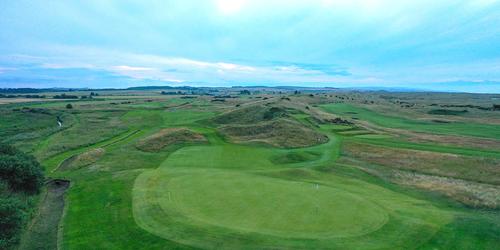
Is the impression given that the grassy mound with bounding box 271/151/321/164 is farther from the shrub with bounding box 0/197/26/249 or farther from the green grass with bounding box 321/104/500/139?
the green grass with bounding box 321/104/500/139

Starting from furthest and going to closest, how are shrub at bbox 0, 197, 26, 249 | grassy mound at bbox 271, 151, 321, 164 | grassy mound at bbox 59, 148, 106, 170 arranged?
grassy mound at bbox 271, 151, 321, 164 → grassy mound at bbox 59, 148, 106, 170 → shrub at bbox 0, 197, 26, 249

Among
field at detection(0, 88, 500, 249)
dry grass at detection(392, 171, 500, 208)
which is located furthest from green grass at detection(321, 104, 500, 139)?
dry grass at detection(392, 171, 500, 208)

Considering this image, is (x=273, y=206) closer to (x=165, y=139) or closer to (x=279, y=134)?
(x=165, y=139)

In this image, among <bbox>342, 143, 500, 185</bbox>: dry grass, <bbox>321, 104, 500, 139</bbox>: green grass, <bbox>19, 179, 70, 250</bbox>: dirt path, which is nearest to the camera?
<bbox>19, 179, 70, 250</bbox>: dirt path

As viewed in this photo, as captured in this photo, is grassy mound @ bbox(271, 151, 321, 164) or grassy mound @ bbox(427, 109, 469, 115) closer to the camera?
grassy mound @ bbox(271, 151, 321, 164)

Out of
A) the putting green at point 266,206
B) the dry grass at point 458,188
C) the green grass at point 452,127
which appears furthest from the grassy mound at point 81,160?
the green grass at point 452,127

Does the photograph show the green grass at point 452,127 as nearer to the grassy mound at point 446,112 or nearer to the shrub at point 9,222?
the grassy mound at point 446,112
